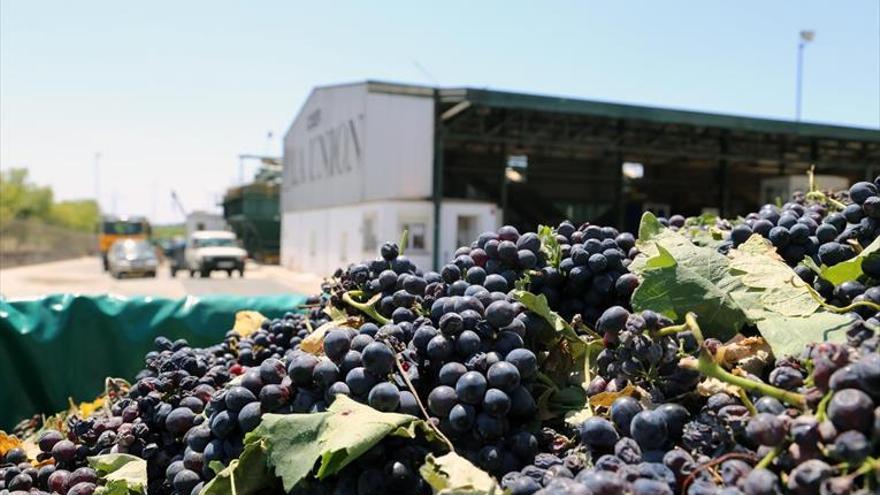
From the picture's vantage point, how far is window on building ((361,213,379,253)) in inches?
781

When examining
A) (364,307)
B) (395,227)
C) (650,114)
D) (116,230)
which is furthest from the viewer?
(116,230)

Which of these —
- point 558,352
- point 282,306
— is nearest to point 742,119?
point 282,306

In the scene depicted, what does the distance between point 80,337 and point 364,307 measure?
2.21 meters

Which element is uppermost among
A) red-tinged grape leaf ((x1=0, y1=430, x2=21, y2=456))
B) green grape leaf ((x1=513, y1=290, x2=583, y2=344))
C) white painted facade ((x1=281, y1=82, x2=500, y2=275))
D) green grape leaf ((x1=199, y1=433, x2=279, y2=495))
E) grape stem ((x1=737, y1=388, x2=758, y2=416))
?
white painted facade ((x1=281, y1=82, x2=500, y2=275))

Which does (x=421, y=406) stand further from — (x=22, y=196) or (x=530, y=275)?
(x=22, y=196)

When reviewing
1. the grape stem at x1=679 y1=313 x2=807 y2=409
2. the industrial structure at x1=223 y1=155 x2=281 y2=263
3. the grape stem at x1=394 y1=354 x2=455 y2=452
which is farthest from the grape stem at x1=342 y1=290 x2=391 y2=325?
the industrial structure at x1=223 y1=155 x2=281 y2=263

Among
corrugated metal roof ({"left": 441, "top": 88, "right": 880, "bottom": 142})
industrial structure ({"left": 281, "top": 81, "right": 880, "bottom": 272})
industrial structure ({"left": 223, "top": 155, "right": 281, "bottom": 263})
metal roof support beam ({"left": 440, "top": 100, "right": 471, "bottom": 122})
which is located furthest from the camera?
industrial structure ({"left": 223, "top": 155, "right": 281, "bottom": 263})

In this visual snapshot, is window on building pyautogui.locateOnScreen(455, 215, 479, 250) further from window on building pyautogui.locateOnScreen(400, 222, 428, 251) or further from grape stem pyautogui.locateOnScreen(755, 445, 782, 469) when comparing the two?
grape stem pyautogui.locateOnScreen(755, 445, 782, 469)

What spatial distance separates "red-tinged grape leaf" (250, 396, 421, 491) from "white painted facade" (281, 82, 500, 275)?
16.1 m

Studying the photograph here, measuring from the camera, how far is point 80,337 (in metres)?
3.19

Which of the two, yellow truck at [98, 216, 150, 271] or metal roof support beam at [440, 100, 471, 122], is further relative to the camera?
yellow truck at [98, 216, 150, 271]

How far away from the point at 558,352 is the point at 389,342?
37cm

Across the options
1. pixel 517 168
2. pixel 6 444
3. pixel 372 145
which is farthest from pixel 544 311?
pixel 517 168

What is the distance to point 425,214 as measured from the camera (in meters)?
19.3
